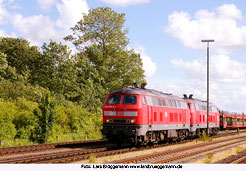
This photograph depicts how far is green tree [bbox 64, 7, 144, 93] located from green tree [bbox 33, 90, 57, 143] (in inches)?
918

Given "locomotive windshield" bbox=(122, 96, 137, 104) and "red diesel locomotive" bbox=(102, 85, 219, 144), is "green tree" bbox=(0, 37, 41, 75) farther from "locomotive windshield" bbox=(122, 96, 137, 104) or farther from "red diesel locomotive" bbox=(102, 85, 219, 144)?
"locomotive windshield" bbox=(122, 96, 137, 104)

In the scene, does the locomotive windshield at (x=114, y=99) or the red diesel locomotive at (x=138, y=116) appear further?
the locomotive windshield at (x=114, y=99)

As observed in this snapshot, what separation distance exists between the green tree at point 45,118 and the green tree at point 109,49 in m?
23.3

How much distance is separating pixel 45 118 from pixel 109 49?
1036 inches

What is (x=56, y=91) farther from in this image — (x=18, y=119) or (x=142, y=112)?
(x=142, y=112)

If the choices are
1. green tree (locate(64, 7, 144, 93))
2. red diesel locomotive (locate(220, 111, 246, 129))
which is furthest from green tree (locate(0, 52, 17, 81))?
red diesel locomotive (locate(220, 111, 246, 129))

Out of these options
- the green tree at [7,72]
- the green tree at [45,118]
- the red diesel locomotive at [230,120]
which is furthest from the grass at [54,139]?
the red diesel locomotive at [230,120]

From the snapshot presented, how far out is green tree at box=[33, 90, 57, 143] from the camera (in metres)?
28.0

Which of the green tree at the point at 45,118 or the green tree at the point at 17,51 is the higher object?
the green tree at the point at 17,51

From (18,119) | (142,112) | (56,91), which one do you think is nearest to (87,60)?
(56,91)

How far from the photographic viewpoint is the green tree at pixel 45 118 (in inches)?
1102

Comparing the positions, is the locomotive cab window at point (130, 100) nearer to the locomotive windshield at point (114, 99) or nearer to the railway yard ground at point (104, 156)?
the locomotive windshield at point (114, 99)

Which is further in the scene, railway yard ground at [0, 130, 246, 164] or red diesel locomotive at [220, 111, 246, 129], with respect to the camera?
red diesel locomotive at [220, 111, 246, 129]

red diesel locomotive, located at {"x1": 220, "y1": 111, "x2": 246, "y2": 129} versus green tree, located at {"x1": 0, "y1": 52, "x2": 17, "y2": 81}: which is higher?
green tree, located at {"x1": 0, "y1": 52, "x2": 17, "y2": 81}
